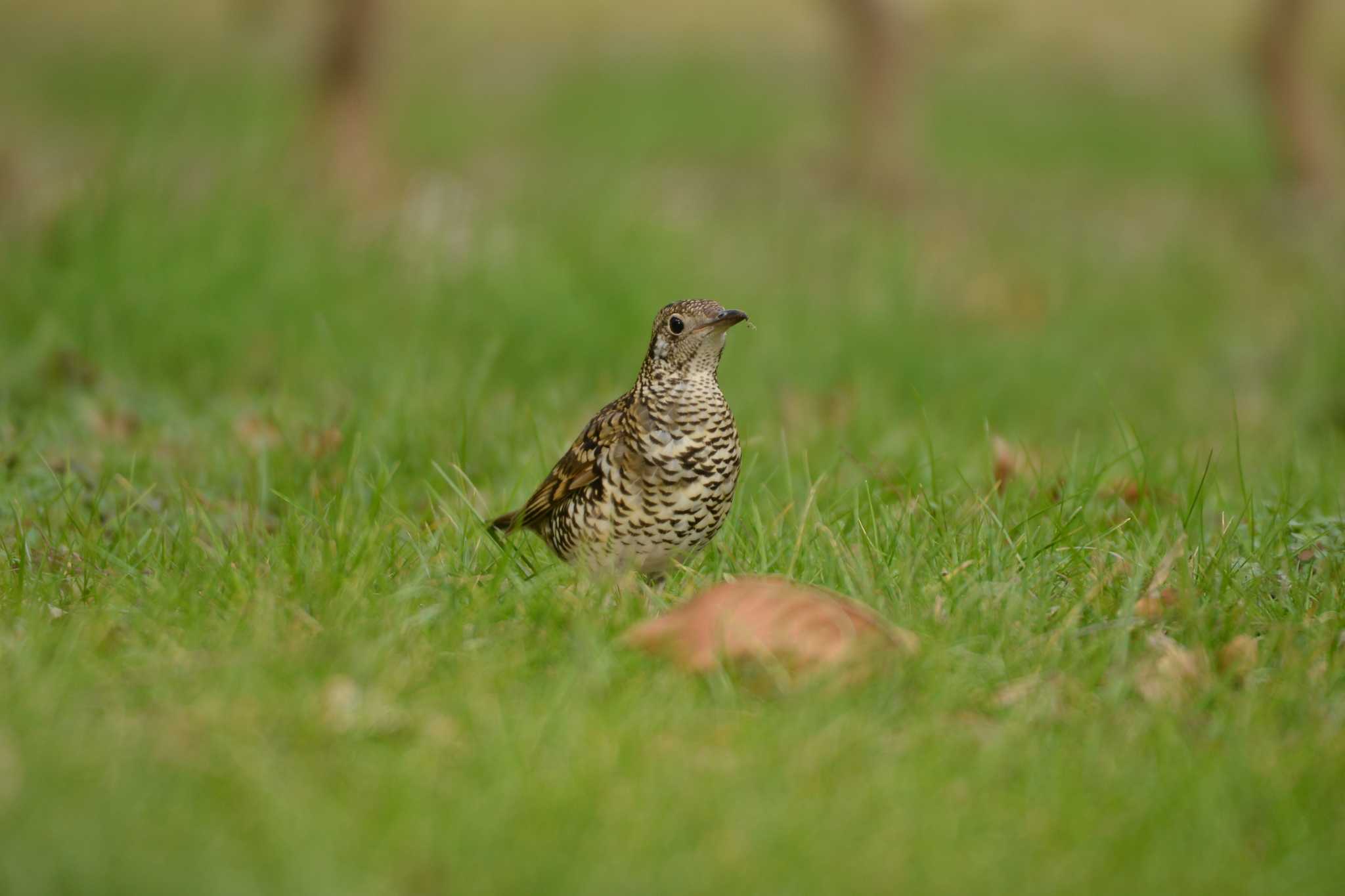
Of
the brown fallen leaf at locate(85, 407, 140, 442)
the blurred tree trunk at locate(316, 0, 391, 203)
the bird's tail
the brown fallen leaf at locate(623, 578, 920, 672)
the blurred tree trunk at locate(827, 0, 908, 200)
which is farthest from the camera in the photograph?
the blurred tree trunk at locate(827, 0, 908, 200)

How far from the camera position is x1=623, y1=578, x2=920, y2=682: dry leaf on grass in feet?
10.9

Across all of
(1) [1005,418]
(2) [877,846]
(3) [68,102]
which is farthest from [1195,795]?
(3) [68,102]

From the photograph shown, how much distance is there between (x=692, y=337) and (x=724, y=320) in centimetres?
11

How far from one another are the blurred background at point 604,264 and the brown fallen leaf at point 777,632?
130cm

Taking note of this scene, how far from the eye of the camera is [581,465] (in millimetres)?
4395

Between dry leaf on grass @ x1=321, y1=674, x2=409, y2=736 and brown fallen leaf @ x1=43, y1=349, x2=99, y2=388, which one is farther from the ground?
Answer: dry leaf on grass @ x1=321, y1=674, x2=409, y2=736

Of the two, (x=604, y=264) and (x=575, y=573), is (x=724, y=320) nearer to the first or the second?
(x=575, y=573)

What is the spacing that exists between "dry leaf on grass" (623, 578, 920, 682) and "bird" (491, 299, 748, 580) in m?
0.69

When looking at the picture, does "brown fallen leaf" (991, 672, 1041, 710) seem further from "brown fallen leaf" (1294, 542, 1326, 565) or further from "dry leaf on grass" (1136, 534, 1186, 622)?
"brown fallen leaf" (1294, 542, 1326, 565)

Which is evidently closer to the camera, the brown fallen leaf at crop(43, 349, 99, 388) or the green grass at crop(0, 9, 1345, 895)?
the green grass at crop(0, 9, 1345, 895)

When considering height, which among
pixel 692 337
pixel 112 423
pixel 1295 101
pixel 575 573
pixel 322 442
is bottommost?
pixel 112 423

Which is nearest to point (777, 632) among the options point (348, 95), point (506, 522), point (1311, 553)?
point (506, 522)

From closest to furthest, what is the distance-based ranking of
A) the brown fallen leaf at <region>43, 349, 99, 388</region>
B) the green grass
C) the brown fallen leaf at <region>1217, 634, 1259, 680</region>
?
the green grass < the brown fallen leaf at <region>1217, 634, 1259, 680</region> < the brown fallen leaf at <region>43, 349, 99, 388</region>

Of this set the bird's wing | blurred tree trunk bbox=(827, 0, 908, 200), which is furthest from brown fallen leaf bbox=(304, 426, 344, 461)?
blurred tree trunk bbox=(827, 0, 908, 200)
